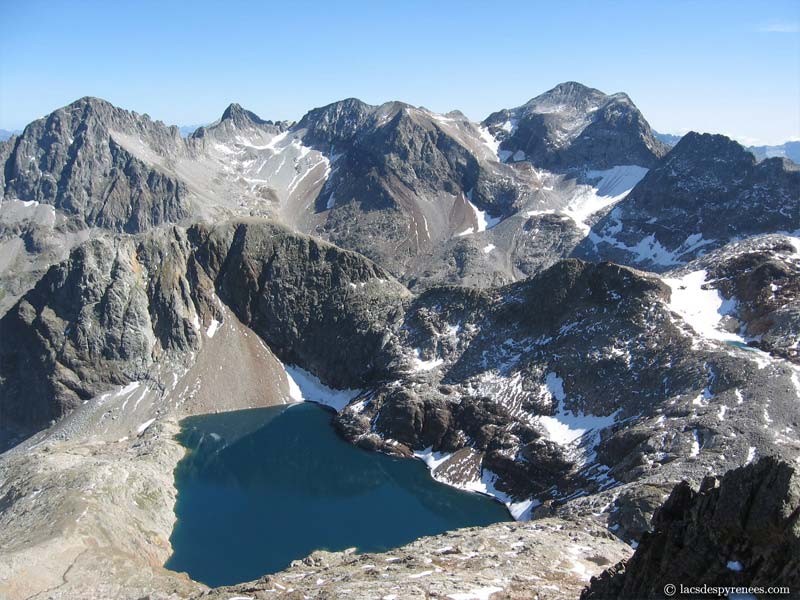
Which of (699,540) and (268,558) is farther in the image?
(268,558)

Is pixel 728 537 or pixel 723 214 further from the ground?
pixel 723 214

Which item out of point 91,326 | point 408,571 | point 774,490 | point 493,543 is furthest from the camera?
point 91,326

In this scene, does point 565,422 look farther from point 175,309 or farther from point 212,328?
point 175,309

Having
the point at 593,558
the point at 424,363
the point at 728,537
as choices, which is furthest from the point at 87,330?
the point at 728,537

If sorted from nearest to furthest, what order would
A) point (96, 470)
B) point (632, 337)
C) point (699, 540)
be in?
point (699, 540) < point (96, 470) < point (632, 337)

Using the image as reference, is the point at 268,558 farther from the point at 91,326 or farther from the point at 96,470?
the point at 91,326

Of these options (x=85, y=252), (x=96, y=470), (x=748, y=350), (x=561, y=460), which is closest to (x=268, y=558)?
(x=96, y=470)
